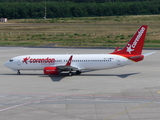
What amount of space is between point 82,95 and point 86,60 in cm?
1445

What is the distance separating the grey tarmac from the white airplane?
139 cm

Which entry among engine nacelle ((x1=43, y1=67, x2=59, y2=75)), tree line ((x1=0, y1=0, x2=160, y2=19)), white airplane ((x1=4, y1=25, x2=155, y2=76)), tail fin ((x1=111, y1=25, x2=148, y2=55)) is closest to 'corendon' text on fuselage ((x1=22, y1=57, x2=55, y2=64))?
white airplane ((x1=4, y1=25, x2=155, y2=76))

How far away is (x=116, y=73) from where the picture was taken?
5538 cm

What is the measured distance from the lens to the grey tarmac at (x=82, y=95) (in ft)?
102

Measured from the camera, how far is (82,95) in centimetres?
3897

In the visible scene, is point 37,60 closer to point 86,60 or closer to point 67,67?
point 67,67

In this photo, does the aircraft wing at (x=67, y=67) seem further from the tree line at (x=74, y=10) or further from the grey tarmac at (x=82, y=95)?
the tree line at (x=74, y=10)

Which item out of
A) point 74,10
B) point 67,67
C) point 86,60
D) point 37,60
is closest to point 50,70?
point 67,67

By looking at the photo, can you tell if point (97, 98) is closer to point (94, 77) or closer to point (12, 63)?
point (94, 77)

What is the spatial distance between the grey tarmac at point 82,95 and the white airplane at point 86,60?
1.39m

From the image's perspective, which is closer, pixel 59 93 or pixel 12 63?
pixel 59 93

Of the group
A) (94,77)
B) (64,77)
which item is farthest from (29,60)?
(94,77)

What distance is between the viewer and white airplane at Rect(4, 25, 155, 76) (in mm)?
51469

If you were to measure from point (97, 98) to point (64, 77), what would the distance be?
15.2 metres
